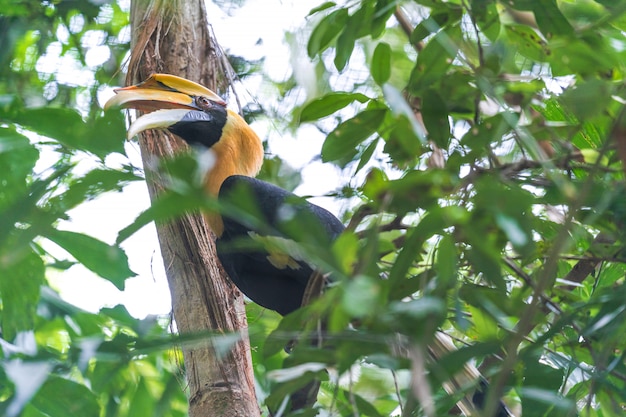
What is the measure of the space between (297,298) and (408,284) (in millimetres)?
1336

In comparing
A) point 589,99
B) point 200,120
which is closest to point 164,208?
point 589,99

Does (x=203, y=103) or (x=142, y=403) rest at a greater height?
(x=203, y=103)

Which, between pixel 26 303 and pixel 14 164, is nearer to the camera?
pixel 14 164

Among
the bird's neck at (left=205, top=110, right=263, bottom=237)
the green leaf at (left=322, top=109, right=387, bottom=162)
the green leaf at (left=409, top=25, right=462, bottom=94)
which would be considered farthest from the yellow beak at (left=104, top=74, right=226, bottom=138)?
the green leaf at (left=409, top=25, right=462, bottom=94)

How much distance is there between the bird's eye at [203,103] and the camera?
250 centimetres

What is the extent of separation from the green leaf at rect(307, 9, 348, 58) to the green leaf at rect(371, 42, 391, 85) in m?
0.18

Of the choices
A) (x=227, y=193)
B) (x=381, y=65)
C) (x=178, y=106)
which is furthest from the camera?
(x=178, y=106)

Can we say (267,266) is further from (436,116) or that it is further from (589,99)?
(589,99)

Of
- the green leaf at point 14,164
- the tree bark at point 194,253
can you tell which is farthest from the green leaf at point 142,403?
the green leaf at point 14,164

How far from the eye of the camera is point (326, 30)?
4.90 feet

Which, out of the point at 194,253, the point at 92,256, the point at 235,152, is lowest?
the point at 194,253

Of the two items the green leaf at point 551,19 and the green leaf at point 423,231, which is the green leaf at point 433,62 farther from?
the green leaf at point 423,231

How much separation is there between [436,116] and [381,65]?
0.17 meters

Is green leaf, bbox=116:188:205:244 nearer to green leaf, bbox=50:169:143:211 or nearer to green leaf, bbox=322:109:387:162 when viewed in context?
green leaf, bbox=50:169:143:211
